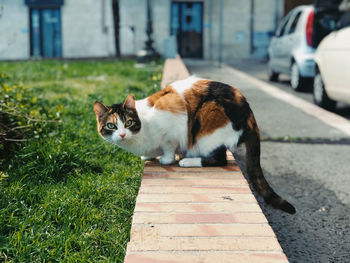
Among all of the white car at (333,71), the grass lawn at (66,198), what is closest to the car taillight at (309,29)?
the white car at (333,71)

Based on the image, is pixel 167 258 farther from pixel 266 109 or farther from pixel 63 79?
pixel 63 79

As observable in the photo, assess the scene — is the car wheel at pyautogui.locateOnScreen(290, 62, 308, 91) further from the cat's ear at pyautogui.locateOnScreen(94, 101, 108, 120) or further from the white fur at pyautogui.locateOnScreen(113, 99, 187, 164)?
the cat's ear at pyautogui.locateOnScreen(94, 101, 108, 120)

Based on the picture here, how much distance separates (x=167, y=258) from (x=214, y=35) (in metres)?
A: 21.2

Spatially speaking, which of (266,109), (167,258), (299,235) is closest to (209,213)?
(167,258)

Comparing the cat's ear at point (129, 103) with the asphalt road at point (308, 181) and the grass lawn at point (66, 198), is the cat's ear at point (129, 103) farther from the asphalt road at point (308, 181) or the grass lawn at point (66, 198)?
the asphalt road at point (308, 181)

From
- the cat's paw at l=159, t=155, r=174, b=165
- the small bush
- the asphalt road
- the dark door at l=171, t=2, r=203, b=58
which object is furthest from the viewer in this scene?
the dark door at l=171, t=2, r=203, b=58

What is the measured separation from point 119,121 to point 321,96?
5.10 meters

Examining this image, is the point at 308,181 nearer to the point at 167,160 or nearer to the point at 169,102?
the point at 167,160

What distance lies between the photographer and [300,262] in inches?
100

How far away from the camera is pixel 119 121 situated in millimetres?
2820

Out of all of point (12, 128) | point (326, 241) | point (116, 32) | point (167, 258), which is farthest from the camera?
point (116, 32)

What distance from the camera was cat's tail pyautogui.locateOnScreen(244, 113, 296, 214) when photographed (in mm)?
2609

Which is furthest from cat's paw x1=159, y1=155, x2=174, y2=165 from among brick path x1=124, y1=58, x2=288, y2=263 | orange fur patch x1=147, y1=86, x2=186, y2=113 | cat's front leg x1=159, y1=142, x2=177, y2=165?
orange fur patch x1=147, y1=86, x2=186, y2=113

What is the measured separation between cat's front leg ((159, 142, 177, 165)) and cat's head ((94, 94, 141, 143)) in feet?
0.83
